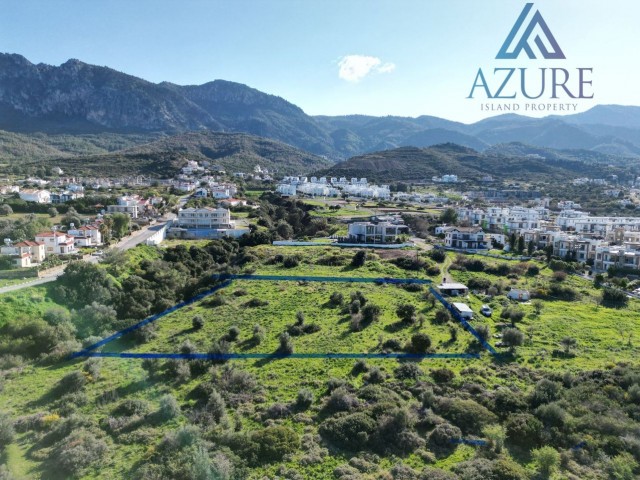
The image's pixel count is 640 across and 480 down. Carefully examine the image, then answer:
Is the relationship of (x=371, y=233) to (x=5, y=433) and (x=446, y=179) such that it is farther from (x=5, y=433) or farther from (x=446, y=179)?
(x=446, y=179)

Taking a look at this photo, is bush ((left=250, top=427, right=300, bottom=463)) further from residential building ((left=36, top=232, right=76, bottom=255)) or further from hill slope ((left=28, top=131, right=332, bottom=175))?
hill slope ((left=28, top=131, right=332, bottom=175))

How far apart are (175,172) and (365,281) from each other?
255ft

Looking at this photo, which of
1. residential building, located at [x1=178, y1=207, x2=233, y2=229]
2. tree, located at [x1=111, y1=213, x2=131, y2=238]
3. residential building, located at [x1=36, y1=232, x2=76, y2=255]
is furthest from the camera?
residential building, located at [x1=178, y1=207, x2=233, y2=229]

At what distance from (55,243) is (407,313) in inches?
1206

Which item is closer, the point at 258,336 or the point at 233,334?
the point at 258,336

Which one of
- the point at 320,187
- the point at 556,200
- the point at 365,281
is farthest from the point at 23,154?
the point at 556,200

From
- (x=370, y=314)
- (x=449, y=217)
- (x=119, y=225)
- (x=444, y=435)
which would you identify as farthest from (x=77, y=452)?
(x=449, y=217)

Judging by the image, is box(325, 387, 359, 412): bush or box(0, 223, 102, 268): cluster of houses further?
box(0, 223, 102, 268): cluster of houses

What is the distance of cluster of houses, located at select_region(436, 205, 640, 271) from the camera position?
4131 centimetres

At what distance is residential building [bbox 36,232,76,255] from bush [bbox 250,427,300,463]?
3084 centimetres

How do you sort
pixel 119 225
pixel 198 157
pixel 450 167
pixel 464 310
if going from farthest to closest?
pixel 450 167 < pixel 198 157 < pixel 119 225 < pixel 464 310

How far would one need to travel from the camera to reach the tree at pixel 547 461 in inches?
510

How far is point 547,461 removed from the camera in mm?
12953

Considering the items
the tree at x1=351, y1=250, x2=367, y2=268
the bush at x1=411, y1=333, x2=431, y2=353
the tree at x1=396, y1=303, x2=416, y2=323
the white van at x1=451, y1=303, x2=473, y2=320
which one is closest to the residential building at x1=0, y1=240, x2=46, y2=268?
the tree at x1=351, y1=250, x2=367, y2=268
